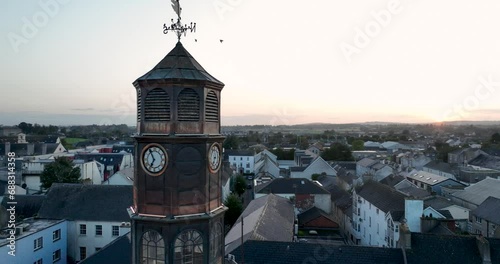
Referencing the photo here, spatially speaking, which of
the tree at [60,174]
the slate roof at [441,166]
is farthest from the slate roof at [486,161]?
the tree at [60,174]

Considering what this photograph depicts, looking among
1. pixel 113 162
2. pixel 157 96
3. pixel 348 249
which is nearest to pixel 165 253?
pixel 157 96

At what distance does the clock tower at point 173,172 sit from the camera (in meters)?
8.08

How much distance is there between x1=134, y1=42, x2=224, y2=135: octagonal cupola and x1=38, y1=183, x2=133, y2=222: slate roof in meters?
22.6

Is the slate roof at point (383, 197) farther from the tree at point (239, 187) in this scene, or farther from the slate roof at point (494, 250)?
the tree at point (239, 187)

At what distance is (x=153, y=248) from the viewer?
27.0 feet

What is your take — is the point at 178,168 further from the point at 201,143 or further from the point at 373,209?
the point at 373,209

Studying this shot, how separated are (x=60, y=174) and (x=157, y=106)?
128ft

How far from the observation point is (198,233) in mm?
8258

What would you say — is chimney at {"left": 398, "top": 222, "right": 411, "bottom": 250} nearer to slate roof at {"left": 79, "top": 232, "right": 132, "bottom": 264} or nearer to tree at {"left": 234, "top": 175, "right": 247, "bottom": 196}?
slate roof at {"left": 79, "top": 232, "right": 132, "bottom": 264}

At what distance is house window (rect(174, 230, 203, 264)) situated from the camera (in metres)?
8.12

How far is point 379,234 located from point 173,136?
28.2 meters

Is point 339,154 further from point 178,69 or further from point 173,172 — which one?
point 173,172

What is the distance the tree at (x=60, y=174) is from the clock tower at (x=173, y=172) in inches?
1480

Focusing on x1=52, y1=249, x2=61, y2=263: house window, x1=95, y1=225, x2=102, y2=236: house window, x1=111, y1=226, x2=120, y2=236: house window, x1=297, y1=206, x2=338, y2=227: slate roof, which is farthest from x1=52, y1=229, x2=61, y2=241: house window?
x1=297, y1=206, x2=338, y2=227: slate roof
